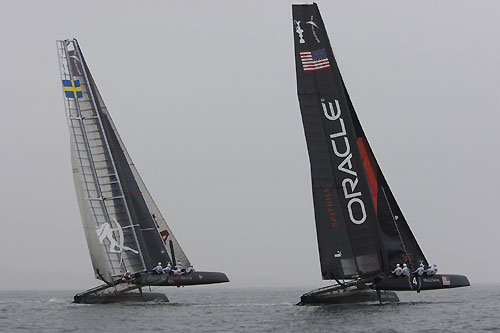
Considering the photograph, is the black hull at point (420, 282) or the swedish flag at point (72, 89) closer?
the black hull at point (420, 282)

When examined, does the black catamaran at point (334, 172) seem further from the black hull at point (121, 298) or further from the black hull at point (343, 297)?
the black hull at point (121, 298)

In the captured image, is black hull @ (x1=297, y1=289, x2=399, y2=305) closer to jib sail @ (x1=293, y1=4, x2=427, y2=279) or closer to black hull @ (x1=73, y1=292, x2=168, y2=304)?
jib sail @ (x1=293, y1=4, x2=427, y2=279)

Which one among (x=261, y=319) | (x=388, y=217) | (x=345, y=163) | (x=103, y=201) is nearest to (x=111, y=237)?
(x=103, y=201)

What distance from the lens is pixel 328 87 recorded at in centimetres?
3662

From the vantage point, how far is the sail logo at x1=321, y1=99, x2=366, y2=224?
36.5 m

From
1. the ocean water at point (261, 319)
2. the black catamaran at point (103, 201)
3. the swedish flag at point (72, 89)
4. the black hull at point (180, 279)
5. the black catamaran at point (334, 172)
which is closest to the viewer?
the ocean water at point (261, 319)

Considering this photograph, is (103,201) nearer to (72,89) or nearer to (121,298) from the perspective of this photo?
(121,298)

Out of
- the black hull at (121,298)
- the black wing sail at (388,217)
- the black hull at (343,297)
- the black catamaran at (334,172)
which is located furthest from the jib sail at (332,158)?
the black hull at (121,298)

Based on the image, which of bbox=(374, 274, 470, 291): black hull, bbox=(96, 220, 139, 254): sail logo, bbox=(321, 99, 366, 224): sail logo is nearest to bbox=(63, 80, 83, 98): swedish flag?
bbox=(96, 220, 139, 254): sail logo

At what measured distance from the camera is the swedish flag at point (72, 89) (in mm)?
45312

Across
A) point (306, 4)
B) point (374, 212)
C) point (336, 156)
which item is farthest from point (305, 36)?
point (374, 212)

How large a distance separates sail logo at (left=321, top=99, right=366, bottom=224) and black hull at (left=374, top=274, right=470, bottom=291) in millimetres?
2591

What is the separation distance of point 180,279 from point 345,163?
1082cm

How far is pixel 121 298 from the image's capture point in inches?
1713
